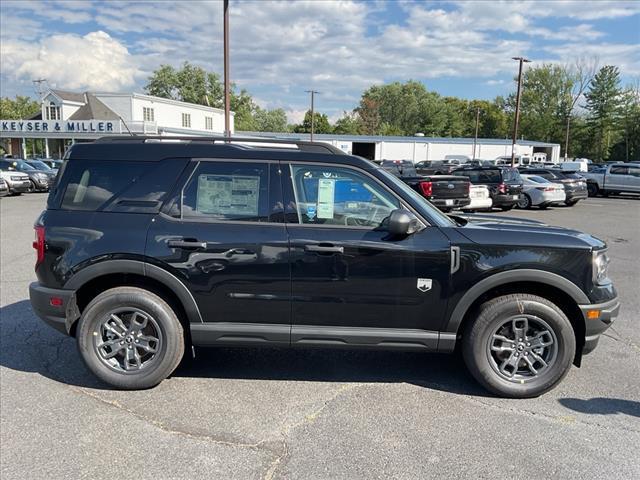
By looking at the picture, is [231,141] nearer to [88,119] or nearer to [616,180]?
[616,180]

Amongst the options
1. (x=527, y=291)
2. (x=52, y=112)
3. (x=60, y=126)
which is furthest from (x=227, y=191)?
(x=52, y=112)

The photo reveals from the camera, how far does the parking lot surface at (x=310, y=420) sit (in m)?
3.01

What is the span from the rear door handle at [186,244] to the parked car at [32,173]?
25.5 meters

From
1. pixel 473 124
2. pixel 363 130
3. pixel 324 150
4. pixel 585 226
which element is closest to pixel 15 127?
pixel 585 226

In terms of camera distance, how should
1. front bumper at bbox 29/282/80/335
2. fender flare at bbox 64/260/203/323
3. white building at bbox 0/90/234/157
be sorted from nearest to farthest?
fender flare at bbox 64/260/203/323
front bumper at bbox 29/282/80/335
white building at bbox 0/90/234/157

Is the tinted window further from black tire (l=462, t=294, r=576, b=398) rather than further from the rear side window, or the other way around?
black tire (l=462, t=294, r=576, b=398)

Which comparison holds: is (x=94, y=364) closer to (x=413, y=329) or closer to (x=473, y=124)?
(x=413, y=329)

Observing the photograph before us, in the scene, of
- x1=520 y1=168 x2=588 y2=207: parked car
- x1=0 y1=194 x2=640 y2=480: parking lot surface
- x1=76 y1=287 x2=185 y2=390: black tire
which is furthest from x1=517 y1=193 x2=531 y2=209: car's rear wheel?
x1=76 y1=287 x2=185 y2=390: black tire

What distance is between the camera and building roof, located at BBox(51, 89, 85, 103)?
4724 centimetres

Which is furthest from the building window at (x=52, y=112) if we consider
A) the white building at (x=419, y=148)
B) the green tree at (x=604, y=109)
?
the green tree at (x=604, y=109)

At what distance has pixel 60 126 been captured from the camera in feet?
146

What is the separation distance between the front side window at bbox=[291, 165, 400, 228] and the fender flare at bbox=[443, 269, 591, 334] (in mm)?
859

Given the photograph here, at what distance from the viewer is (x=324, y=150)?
411 cm

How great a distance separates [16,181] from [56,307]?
23.0 meters
